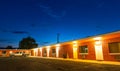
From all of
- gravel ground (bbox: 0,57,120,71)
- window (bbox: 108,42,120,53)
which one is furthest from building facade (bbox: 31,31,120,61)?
gravel ground (bbox: 0,57,120,71)

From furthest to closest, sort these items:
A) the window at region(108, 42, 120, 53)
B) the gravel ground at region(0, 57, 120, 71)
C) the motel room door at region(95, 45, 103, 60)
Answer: the motel room door at region(95, 45, 103, 60), the window at region(108, 42, 120, 53), the gravel ground at region(0, 57, 120, 71)

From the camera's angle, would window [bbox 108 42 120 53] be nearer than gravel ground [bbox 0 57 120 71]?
No

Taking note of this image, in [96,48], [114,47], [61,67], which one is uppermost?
[114,47]

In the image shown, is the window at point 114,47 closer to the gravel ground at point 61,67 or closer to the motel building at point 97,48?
the motel building at point 97,48

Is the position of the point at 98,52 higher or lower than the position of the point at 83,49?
lower

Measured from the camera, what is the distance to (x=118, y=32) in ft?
55.7

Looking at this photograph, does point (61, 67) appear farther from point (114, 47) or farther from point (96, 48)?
point (96, 48)

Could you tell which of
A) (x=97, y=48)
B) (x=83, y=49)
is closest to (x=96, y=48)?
(x=97, y=48)

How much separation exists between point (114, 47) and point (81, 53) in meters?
7.45

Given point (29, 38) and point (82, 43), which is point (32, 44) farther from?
point (82, 43)

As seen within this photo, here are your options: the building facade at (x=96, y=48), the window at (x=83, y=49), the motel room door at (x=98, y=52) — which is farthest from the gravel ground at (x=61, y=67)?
the window at (x=83, y=49)

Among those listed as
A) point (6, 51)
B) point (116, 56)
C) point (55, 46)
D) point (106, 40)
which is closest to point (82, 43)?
point (106, 40)

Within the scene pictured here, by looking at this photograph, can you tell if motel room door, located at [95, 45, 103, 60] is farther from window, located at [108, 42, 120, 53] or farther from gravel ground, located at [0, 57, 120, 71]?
gravel ground, located at [0, 57, 120, 71]

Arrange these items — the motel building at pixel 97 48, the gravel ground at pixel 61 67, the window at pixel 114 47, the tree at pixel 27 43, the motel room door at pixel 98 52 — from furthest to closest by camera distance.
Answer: the tree at pixel 27 43, the motel room door at pixel 98 52, the motel building at pixel 97 48, the window at pixel 114 47, the gravel ground at pixel 61 67
